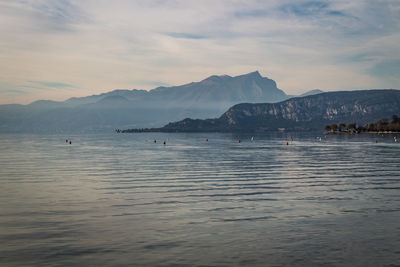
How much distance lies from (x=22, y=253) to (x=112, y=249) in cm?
499

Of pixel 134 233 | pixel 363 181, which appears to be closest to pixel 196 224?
pixel 134 233

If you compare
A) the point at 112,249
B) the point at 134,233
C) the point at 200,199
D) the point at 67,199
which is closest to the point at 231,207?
the point at 200,199

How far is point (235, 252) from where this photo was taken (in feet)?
71.1

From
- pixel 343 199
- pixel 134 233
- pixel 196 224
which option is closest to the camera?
pixel 134 233

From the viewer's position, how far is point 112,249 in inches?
875

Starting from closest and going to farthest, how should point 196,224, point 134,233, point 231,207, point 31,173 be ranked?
point 134,233 → point 196,224 → point 231,207 → point 31,173

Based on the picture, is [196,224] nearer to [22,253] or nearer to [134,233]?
[134,233]

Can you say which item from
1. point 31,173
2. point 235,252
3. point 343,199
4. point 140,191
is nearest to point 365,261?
point 235,252

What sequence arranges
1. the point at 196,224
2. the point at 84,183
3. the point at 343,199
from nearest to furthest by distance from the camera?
the point at 196,224 → the point at 343,199 → the point at 84,183

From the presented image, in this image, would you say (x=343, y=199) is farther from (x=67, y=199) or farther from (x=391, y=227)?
(x=67, y=199)

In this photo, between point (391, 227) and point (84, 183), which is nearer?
point (391, 227)

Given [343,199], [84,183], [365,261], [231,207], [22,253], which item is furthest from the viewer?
[84,183]

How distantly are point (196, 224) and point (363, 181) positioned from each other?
105 ft

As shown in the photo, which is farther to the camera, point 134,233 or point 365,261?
point 134,233
